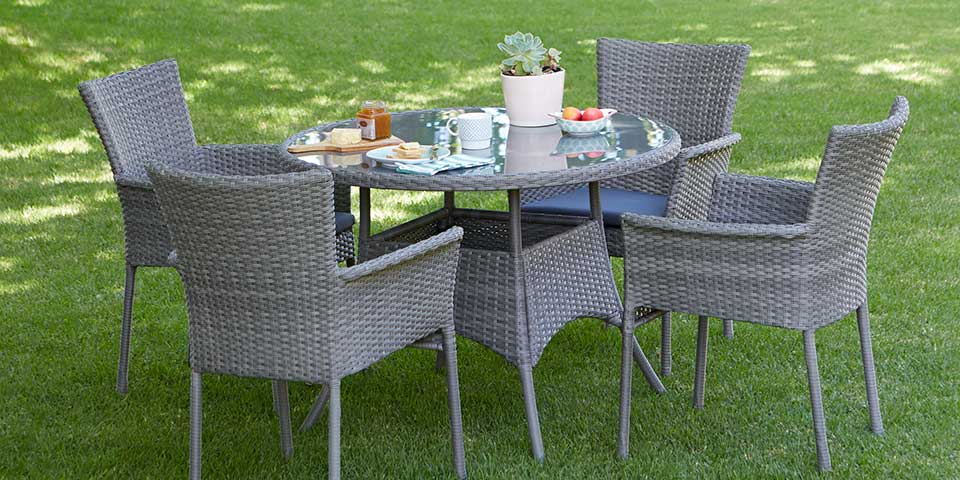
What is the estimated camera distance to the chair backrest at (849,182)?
3109 mm

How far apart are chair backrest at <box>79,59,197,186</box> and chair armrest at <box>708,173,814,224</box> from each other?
175cm

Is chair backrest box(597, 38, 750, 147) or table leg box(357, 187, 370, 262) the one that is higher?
chair backrest box(597, 38, 750, 147)

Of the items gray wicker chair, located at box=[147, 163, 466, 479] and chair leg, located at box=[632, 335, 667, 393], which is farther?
chair leg, located at box=[632, 335, 667, 393]

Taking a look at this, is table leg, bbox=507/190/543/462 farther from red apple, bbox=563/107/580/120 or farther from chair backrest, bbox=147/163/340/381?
chair backrest, bbox=147/163/340/381

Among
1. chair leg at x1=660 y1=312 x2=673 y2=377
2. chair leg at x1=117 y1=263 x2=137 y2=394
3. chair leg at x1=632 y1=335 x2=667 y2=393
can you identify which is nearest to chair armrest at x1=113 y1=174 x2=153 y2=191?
chair leg at x1=117 y1=263 x2=137 y2=394

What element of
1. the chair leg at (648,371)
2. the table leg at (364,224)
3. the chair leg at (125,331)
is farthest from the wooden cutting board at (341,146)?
the chair leg at (648,371)

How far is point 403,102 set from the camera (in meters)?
8.70

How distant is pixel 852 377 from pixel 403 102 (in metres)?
5.22

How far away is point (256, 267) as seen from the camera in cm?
276

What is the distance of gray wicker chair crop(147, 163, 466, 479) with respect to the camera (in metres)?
2.68

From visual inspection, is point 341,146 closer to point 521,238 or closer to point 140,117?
point 521,238

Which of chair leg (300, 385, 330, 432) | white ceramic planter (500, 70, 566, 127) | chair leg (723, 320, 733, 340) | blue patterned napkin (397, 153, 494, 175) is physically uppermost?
white ceramic planter (500, 70, 566, 127)

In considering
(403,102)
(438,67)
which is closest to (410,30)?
(438,67)

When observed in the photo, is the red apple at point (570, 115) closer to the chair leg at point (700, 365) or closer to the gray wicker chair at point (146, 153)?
the chair leg at point (700, 365)
